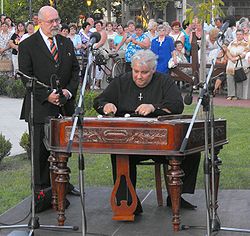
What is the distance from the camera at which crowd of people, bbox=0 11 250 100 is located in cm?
1797

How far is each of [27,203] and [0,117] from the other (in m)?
7.84

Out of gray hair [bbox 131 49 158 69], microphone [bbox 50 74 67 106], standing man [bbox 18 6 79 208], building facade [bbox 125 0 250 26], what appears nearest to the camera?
microphone [bbox 50 74 67 106]

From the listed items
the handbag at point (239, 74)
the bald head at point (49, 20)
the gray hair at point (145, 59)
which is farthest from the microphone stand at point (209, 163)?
the handbag at point (239, 74)

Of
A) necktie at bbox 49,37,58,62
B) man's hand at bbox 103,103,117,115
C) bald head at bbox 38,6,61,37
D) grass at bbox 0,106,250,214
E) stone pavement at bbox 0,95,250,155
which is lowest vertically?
grass at bbox 0,106,250,214

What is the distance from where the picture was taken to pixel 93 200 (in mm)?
8078

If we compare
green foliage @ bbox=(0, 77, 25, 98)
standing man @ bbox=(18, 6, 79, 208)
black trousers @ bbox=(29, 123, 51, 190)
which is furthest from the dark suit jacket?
green foliage @ bbox=(0, 77, 25, 98)

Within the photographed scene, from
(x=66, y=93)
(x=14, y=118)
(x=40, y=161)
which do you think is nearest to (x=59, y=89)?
(x=66, y=93)

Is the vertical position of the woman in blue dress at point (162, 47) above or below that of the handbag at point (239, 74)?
above

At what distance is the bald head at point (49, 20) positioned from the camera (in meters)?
Answer: 7.32

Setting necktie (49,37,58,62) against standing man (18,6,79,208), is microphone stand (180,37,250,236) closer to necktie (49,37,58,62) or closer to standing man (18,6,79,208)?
standing man (18,6,79,208)

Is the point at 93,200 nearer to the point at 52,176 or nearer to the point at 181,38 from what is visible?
the point at 52,176

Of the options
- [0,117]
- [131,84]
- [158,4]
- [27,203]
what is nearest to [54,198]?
[27,203]

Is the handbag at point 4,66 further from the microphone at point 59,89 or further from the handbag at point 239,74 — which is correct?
the microphone at point 59,89

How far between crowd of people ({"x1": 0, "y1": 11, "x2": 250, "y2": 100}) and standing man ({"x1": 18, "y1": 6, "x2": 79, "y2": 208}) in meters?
8.08
